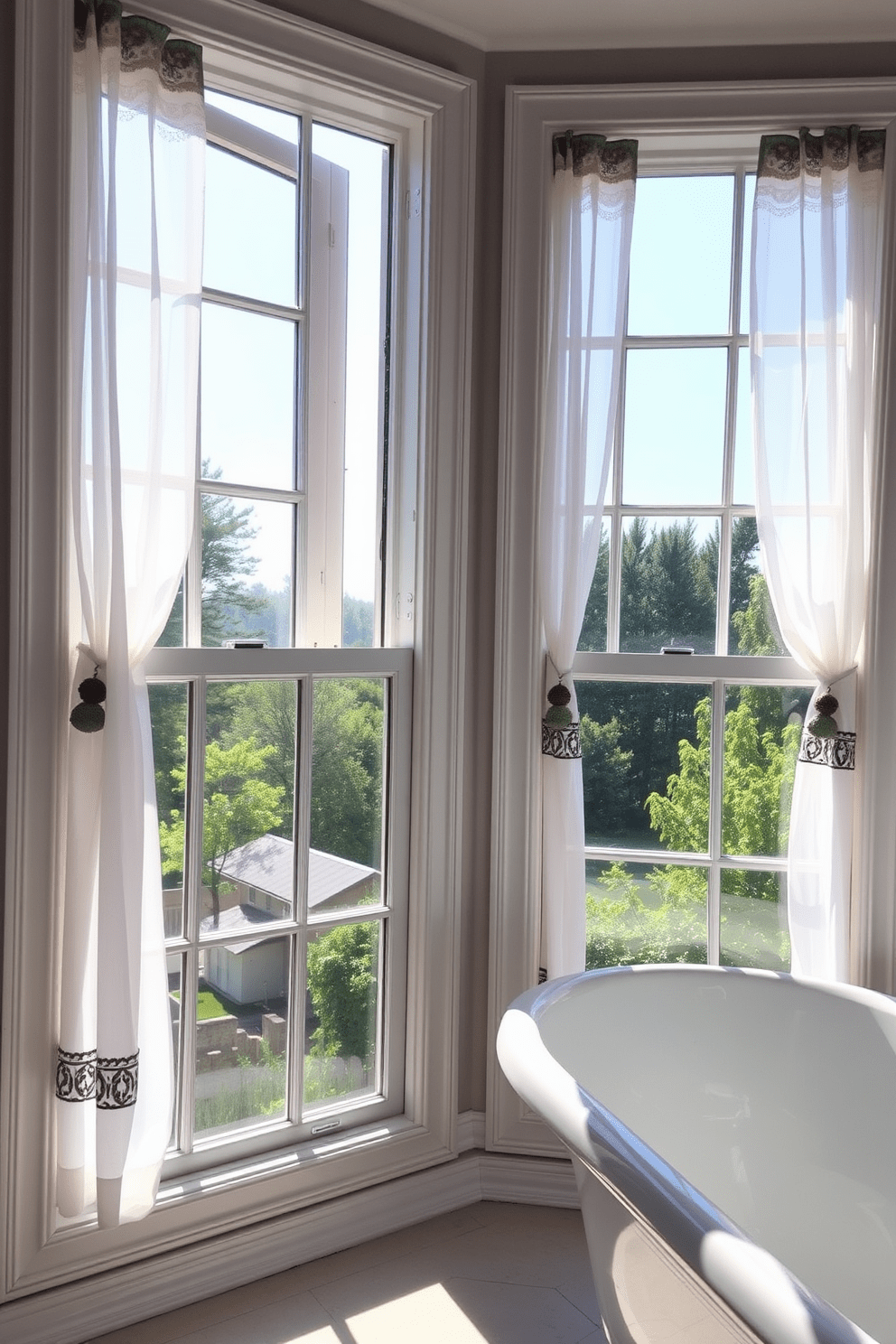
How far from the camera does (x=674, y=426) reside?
2.50 meters

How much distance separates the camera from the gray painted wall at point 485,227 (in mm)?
2336

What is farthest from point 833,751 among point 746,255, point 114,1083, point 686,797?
point 114,1083

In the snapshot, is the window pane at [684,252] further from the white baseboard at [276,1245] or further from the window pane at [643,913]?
the white baseboard at [276,1245]

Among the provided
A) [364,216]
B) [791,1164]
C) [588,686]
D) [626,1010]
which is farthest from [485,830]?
[364,216]

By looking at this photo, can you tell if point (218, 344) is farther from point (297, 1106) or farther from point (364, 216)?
point (297, 1106)

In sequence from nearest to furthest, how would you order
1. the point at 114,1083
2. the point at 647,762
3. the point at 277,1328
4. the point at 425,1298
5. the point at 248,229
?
the point at 114,1083 < the point at 277,1328 < the point at 425,1298 < the point at 248,229 < the point at 647,762

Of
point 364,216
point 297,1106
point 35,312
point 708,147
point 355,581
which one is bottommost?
point 297,1106

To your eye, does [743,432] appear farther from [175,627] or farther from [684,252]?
[175,627]

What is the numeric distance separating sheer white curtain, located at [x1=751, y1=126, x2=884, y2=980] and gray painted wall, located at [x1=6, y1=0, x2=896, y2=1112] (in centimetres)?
21

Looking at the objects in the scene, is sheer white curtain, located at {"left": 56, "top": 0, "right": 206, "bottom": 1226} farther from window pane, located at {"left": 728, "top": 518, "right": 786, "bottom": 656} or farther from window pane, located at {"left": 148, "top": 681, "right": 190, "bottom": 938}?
window pane, located at {"left": 728, "top": 518, "right": 786, "bottom": 656}

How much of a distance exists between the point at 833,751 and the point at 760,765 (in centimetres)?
20

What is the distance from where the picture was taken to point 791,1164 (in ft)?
6.56

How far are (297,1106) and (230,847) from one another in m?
0.61

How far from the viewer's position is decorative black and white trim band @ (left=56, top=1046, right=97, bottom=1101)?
A: 6.07ft
